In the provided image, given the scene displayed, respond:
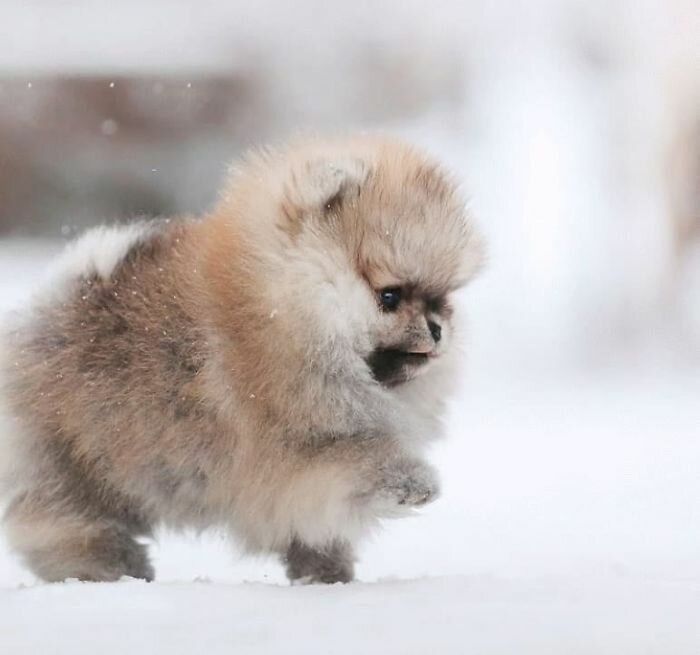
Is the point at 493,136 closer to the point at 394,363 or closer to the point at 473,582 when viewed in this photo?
the point at 394,363

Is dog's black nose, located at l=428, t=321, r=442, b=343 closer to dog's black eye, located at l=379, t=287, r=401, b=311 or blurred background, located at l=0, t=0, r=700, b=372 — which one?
dog's black eye, located at l=379, t=287, r=401, b=311

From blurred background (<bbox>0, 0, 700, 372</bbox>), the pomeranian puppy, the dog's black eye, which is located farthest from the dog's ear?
blurred background (<bbox>0, 0, 700, 372</bbox>)

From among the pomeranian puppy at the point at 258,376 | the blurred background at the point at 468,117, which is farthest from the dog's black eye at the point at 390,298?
the blurred background at the point at 468,117

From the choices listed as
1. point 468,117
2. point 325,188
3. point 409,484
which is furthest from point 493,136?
point 409,484

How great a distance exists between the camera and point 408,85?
3.23 m

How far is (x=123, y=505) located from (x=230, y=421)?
0.52 ft

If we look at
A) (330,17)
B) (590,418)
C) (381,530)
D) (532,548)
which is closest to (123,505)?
(381,530)

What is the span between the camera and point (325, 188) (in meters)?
1.14

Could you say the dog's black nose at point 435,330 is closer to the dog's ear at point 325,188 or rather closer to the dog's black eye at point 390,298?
the dog's black eye at point 390,298

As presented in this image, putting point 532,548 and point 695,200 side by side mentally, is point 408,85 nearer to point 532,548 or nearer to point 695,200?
point 695,200

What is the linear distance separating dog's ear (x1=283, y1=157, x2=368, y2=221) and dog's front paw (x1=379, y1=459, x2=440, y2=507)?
0.28 meters

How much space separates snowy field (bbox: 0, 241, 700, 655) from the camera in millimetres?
889

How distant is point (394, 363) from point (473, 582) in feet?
0.78

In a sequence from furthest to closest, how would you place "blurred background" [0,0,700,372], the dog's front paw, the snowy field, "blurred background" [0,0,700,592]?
"blurred background" [0,0,700,372], "blurred background" [0,0,700,592], the dog's front paw, the snowy field
